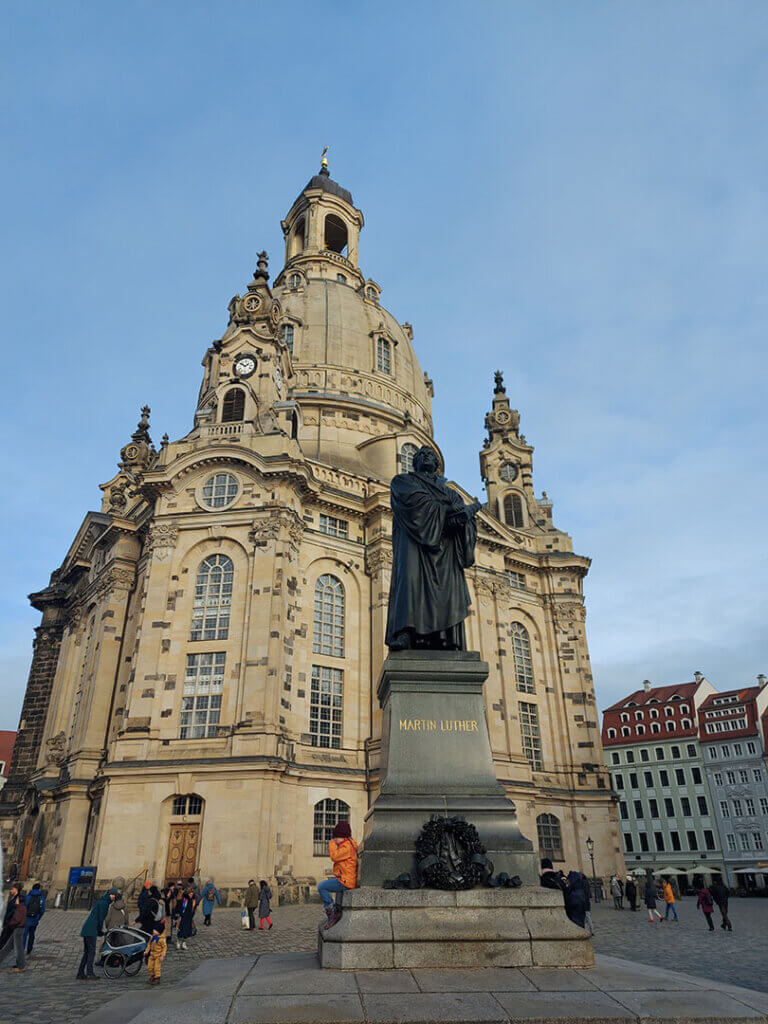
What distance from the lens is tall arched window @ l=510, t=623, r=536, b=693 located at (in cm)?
4466

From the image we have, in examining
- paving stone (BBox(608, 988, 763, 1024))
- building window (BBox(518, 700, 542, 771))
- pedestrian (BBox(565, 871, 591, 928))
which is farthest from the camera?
building window (BBox(518, 700, 542, 771))

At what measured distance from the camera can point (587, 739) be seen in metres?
44.4

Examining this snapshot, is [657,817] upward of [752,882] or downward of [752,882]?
upward

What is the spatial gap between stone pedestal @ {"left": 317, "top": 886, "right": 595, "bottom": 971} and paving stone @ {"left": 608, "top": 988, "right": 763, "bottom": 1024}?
1.35 meters

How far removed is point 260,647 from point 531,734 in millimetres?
19778

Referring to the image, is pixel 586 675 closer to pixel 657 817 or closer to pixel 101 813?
pixel 101 813

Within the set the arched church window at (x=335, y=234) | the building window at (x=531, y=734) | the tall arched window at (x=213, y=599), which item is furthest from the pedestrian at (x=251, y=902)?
the arched church window at (x=335, y=234)

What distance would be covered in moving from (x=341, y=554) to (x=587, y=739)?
65.4ft

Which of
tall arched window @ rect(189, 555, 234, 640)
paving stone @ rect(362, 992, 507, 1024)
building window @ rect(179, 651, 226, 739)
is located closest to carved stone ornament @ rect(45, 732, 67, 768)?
building window @ rect(179, 651, 226, 739)

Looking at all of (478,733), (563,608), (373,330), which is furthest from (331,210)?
(478,733)

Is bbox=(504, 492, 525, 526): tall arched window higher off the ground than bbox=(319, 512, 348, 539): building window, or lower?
higher

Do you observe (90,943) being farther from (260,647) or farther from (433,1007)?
(260,647)

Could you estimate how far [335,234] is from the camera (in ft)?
233

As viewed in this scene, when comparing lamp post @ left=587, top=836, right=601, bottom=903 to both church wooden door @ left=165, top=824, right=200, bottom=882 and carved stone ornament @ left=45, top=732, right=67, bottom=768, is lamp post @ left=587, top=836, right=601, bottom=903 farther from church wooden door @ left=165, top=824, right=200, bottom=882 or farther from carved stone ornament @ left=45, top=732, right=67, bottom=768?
carved stone ornament @ left=45, top=732, right=67, bottom=768
